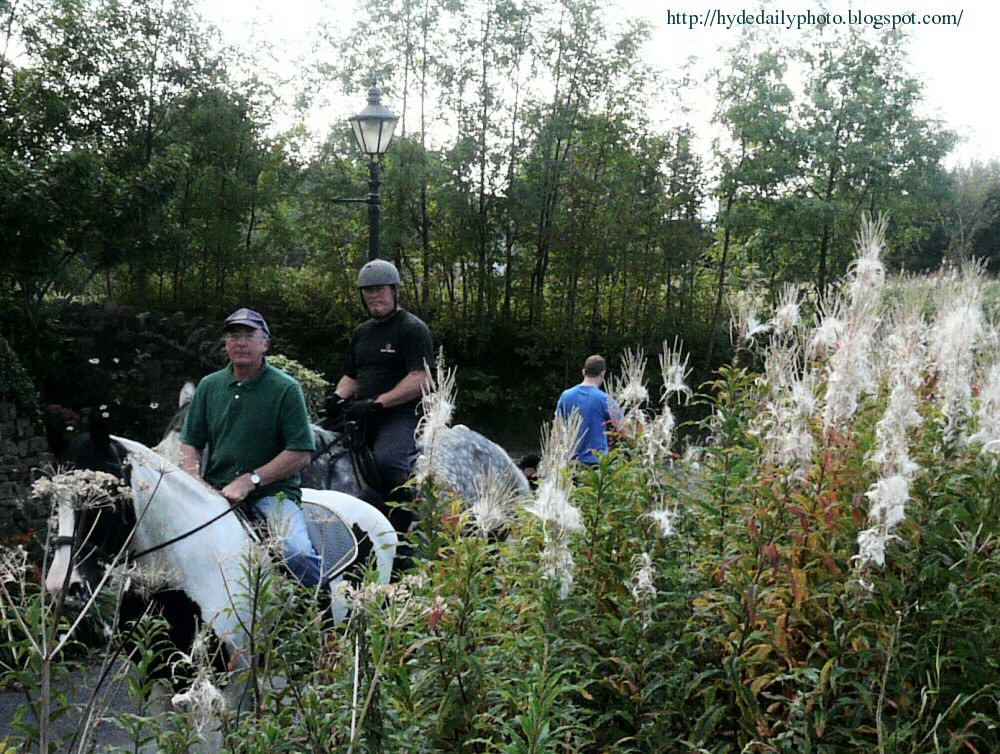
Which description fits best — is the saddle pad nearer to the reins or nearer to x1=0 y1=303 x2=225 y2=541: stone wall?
the reins

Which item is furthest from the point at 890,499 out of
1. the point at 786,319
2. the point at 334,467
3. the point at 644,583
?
the point at 334,467

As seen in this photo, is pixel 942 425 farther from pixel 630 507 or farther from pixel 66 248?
pixel 66 248

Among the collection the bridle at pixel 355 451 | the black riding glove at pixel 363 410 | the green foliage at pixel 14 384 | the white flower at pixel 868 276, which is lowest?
the green foliage at pixel 14 384

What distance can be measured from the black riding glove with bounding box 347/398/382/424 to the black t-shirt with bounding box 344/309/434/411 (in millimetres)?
171

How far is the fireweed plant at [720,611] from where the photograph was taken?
2.71 meters

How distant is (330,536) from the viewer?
5129 millimetres

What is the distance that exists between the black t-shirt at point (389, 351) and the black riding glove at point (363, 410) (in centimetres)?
17

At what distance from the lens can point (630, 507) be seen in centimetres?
343

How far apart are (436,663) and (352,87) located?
1799 centimetres

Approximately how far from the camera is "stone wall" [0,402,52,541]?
10.0 metres

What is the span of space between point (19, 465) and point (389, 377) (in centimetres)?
593

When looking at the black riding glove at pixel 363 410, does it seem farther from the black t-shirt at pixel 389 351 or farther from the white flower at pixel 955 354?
the white flower at pixel 955 354

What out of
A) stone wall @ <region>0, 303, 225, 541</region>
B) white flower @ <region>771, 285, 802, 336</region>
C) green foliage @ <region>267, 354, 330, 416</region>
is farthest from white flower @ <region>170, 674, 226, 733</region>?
stone wall @ <region>0, 303, 225, 541</region>

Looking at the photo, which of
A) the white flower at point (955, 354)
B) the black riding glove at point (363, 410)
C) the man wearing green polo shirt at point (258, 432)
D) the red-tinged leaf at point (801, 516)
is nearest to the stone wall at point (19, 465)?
the black riding glove at point (363, 410)
